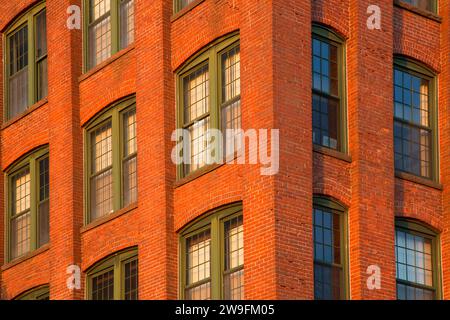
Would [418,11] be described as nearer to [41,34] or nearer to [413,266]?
[413,266]

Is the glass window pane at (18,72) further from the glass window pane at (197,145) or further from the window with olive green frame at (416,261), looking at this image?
the window with olive green frame at (416,261)

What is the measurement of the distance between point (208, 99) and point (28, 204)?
830 cm

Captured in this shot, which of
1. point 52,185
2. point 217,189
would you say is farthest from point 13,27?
point 217,189

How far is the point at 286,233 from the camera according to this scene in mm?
34312

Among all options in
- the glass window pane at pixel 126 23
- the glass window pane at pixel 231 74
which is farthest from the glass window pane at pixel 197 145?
the glass window pane at pixel 126 23

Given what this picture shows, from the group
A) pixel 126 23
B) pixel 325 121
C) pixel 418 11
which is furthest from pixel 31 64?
pixel 418 11

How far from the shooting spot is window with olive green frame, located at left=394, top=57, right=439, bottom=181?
125 ft

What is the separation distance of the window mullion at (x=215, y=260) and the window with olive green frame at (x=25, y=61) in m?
9.22

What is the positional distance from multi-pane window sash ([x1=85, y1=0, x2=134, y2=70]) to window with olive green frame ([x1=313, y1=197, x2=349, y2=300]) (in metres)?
7.75

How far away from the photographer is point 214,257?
1431 inches

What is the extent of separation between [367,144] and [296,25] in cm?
307

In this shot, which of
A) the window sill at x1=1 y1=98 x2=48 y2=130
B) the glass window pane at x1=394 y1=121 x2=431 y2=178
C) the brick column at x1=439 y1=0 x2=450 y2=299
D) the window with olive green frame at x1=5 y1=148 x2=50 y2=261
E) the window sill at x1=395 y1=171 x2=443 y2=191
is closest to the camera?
the window sill at x1=395 y1=171 x2=443 y2=191

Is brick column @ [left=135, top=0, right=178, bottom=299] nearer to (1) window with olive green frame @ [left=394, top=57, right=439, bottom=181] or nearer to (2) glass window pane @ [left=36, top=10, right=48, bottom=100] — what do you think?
(2) glass window pane @ [left=36, top=10, right=48, bottom=100]

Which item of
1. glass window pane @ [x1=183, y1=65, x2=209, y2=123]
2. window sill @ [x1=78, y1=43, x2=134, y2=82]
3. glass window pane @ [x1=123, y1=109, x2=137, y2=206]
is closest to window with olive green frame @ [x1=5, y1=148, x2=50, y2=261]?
window sill @ [x1=78, y1=43, x2=134, y2=82]
